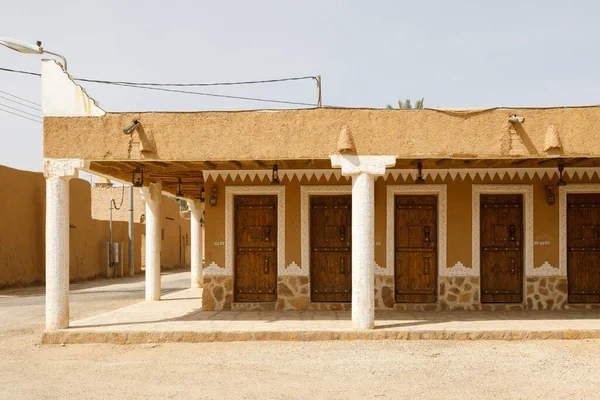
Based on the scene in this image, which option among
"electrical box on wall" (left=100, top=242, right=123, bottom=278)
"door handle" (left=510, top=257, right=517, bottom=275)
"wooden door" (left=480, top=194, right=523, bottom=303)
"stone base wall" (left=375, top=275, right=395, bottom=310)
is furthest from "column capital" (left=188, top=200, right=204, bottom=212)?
"electrical box on wall" (left=100, top=242, right=123, bottom=278)

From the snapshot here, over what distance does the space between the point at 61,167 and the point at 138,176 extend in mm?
2538

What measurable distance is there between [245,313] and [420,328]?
3.52m

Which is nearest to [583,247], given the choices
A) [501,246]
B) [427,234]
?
[501,246]

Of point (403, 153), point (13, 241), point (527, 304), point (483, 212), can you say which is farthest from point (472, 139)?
point (13, 241)

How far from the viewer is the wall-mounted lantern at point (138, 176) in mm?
11773

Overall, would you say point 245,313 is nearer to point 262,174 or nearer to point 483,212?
point 262,174

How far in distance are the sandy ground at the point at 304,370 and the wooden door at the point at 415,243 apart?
3042mm

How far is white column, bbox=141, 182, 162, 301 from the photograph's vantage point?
575 inches

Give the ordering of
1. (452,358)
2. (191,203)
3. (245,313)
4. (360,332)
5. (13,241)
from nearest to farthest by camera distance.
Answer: (452,358) < (360,332) < (245,313) < (191,203) < (13,241)

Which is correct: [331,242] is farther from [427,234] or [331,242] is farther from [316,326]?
[316,326]

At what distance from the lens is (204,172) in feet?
41.3

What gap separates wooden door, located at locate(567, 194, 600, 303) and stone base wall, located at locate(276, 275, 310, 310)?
5082 mm

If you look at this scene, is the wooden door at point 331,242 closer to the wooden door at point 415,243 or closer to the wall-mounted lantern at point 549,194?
the wooden door at point 415,243

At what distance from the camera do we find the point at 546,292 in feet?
40.2
